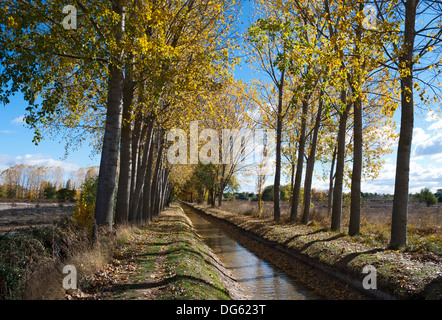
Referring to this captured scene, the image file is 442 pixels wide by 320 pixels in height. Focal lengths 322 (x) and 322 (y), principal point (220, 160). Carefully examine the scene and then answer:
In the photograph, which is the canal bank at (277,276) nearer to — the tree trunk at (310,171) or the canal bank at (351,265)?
the canal bank at (351,265)

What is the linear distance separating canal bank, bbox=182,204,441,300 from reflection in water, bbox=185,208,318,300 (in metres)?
0.51

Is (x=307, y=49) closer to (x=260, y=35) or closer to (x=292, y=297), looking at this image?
(x=260, y=35)

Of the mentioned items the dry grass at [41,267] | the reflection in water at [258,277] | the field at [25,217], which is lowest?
the field at [25,217]

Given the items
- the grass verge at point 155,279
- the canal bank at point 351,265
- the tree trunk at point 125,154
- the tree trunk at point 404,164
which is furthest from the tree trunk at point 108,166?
the tree trunk at point 404,164

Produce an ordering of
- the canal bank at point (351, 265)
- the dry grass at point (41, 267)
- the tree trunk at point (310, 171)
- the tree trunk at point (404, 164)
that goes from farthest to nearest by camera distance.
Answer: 1. the tree trunk at point (310, 171)
2. the tree trunk at point (404, 164)
3. the canal bank at point (351, 265)
4. the dry grass at point (41, 267)

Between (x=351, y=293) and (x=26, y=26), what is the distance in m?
10.3

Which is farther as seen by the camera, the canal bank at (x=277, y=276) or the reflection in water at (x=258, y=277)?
the reflection in water at (x=258, y=277)

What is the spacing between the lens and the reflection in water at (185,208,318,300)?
26.7 ft

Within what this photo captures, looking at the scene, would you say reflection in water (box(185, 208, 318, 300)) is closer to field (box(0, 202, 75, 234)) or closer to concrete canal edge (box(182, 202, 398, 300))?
concrete canal edge (box(182, 202, 398, 300))

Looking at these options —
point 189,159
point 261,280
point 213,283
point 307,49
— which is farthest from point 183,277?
point 189,159

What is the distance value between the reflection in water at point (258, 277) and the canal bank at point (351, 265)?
511 mm

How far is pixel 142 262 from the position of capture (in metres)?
8.30

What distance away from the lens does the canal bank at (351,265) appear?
683 cm

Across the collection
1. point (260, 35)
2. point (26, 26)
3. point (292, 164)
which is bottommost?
point (292, 164)
